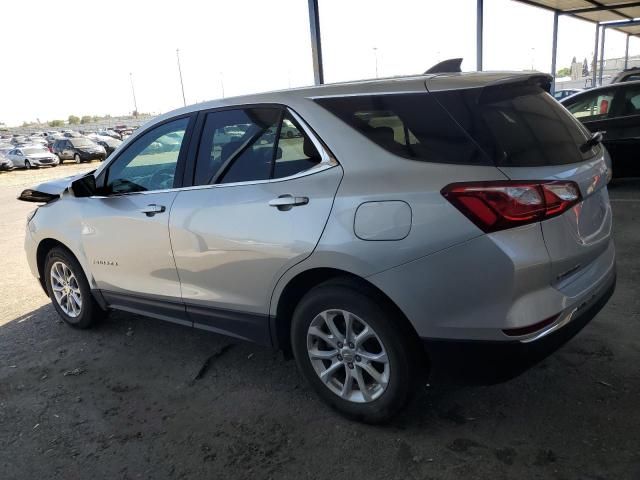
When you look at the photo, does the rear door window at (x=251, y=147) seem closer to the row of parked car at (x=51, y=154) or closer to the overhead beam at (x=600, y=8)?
the overhead beam at (x=600, y=8)

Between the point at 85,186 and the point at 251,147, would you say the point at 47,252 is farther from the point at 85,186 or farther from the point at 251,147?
the point at 251,147

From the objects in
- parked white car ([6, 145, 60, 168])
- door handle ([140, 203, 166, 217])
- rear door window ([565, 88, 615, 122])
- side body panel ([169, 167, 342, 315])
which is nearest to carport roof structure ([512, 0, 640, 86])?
rear door window ([565, 88, 615, 122])

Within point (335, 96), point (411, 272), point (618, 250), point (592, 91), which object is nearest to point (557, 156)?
point (411, 272)

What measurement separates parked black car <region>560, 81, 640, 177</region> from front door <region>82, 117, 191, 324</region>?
6779mm

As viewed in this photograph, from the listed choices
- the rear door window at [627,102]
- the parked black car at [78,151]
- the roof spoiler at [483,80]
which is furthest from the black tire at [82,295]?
the parked black car at [78,151]

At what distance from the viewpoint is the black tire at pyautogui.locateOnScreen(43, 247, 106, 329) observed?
4336mm

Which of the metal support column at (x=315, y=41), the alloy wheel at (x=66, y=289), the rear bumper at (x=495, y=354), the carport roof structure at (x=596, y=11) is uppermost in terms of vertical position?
the carport roof structure at (x=596, y=11)

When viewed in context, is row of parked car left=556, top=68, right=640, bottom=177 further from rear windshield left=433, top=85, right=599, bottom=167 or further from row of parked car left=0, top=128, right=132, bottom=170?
row of parked car left=0, top=128, right=132, bottom=170

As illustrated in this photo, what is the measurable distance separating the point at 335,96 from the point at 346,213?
0.68 meters

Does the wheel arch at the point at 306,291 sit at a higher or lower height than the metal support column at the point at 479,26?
lower

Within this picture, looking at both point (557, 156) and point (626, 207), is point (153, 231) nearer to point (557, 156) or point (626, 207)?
point (557, 156)

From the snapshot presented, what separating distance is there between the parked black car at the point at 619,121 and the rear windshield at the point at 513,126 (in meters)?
6.00

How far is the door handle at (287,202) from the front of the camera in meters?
2.77

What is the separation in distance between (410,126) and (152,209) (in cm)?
181
